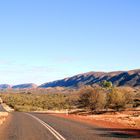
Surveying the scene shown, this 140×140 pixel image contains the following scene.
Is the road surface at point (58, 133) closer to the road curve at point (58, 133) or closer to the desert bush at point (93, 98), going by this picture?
the road curve at point (58, 133)

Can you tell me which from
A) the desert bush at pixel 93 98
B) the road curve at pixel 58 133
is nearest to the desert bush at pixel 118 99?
the desert bush at pixel 93 98

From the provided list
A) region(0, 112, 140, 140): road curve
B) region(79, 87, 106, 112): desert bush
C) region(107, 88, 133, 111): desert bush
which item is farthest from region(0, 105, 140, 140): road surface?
region(107, 88, 133, 111): desert bush

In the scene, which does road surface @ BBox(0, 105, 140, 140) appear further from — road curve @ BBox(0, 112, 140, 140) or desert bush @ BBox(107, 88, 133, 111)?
desert bush @ BBox(107, 88, 133, 111)

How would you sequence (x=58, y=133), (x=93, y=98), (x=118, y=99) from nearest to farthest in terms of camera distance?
(x=58, y=133), (x=93, y=98), (x=118, y=99)

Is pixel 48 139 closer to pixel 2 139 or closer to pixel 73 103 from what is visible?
pixel 2 139

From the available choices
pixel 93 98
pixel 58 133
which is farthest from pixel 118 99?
pixel 58 133

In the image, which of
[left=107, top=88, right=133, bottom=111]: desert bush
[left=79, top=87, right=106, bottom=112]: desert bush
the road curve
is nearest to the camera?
the road curve

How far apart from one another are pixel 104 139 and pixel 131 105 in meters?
66.4

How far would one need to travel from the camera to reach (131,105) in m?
84.5

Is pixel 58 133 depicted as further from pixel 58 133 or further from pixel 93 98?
pixel 93 98

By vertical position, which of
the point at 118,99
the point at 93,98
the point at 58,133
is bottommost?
the point at 58,133

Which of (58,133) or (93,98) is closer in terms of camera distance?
(58,133)

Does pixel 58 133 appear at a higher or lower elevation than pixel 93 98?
lower

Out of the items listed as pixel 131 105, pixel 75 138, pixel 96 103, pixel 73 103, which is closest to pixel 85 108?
pixel 96 103
